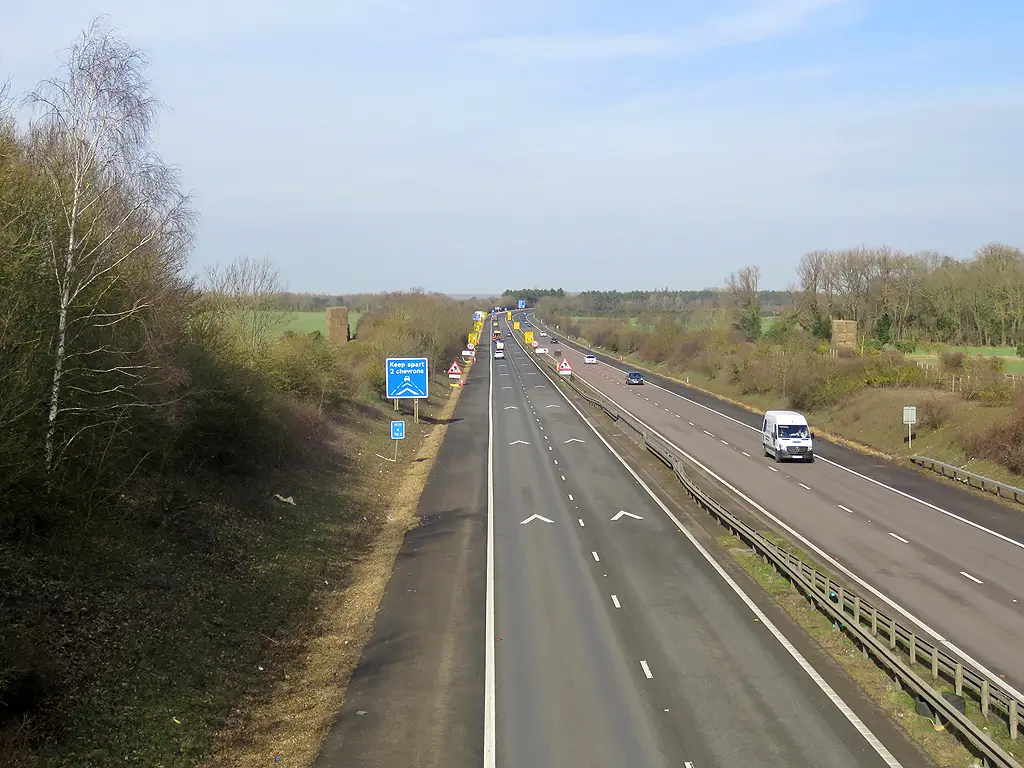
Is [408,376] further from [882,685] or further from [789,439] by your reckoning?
[882,685]

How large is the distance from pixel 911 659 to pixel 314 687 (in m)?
10.8

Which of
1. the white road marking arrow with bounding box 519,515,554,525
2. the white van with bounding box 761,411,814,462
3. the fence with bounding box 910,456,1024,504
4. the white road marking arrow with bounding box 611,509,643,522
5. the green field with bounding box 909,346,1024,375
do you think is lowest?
the white road marking arrow with bounding box 519,515,554,525

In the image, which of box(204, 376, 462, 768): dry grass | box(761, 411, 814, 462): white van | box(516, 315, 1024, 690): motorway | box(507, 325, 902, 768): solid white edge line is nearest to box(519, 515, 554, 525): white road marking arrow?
box(507, 325, 902, 768): solid white edge line

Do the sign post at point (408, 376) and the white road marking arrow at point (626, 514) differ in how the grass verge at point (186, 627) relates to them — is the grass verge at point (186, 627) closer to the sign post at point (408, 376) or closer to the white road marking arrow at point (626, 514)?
the white road marking arrow at point (626, 514)

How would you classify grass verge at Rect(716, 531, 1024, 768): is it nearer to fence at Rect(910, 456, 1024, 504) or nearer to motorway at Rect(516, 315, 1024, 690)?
motorway at Rect(516, 315, 1024, 690)

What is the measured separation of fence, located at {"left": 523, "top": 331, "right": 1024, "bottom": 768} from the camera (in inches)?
500

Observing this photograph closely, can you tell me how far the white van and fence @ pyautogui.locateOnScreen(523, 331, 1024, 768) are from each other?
1661cm

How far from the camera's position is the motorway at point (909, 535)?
726 inches

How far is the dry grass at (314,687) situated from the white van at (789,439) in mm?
Answer: 21987

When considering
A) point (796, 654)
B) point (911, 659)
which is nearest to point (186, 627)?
point (796, 654)

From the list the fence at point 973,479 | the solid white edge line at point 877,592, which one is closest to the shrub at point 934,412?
the fence at point 973,479

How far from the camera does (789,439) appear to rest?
41344 millimetres

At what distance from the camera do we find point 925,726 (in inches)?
529

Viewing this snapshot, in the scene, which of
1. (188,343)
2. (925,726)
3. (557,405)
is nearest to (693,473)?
(188,343)
